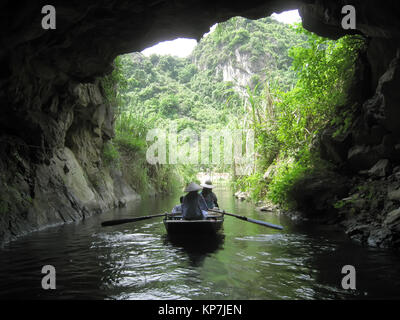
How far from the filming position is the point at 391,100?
6.92 meters

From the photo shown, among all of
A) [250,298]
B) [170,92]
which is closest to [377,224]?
[250,298]

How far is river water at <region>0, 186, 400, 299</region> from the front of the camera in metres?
4.09

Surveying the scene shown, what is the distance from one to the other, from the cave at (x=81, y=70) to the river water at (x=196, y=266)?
4.16 feet

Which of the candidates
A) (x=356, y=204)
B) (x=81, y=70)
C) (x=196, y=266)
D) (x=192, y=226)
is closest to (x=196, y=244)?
(x=192, y=226)

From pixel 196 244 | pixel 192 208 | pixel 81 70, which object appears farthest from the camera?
pixel 81 70

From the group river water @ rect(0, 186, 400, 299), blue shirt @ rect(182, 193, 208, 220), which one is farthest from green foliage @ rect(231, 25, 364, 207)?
blue shirt @ rect(182, 193, 208, 220)

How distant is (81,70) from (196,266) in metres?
5.99

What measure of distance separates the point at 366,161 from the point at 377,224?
2100mm

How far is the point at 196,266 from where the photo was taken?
529cm

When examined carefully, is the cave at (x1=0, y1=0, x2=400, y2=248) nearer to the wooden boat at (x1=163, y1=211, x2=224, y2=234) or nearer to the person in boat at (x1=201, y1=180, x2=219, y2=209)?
the wooden boat at (x1=163, y1=211, x2=224, y2=234)

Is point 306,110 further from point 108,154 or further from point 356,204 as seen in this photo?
point 108,154

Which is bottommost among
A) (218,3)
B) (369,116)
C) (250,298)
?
(250,298)

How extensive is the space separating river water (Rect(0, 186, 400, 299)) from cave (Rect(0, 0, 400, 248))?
1.27 m

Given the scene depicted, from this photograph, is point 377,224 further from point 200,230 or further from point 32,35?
point 32,35
